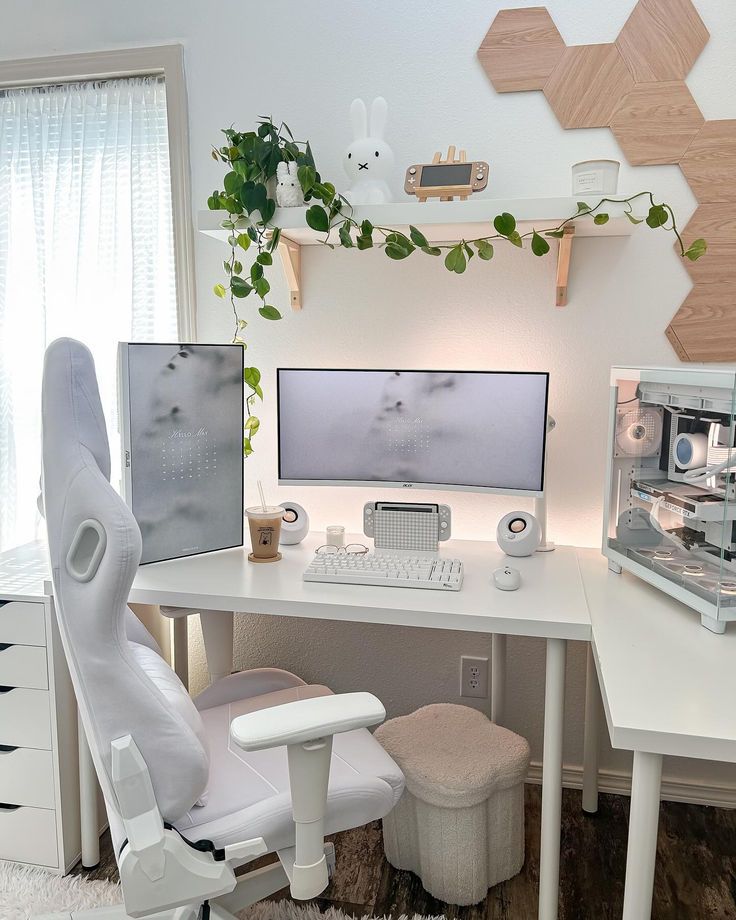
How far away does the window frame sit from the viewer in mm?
2141

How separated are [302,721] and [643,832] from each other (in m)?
0.52

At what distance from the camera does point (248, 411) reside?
2.17 metres

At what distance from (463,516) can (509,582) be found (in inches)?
20.2

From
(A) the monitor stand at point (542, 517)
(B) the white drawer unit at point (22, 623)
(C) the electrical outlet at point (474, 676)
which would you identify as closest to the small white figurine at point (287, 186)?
(A) the monitor stand at point (542, 517)

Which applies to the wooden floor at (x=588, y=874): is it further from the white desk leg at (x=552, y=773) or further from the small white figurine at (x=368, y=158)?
the small white figurine at (x=368, y=158)

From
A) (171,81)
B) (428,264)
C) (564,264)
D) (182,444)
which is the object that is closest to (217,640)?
(182,444)

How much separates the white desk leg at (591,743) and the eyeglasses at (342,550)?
0.67 metres

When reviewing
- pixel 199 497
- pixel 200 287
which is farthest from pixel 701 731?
pixel 200 287

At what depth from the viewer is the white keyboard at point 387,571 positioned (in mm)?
1685

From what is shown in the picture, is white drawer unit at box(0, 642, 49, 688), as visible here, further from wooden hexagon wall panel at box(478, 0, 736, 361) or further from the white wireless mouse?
wooden hexagon wall panel at box(478, 0, 736, 361)

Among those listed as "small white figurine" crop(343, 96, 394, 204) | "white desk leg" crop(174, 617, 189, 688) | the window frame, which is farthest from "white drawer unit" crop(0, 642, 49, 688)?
"small white figurine" crop(343, 96, 394, 204)

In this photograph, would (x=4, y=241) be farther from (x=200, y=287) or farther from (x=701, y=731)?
(x=701, y=731)

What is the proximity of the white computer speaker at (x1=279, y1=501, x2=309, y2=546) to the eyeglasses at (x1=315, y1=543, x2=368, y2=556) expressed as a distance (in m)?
0.07

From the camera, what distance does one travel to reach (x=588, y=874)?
5.98 feet
